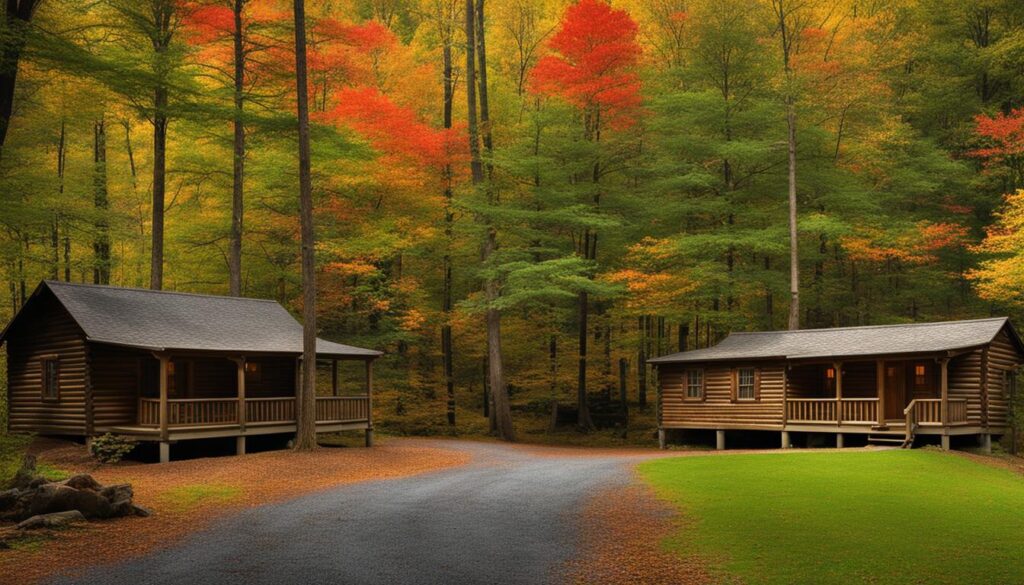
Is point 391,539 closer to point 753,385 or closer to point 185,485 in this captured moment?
point 185,485

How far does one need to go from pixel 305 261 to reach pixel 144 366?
5715 mm

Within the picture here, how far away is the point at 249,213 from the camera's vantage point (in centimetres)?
3484

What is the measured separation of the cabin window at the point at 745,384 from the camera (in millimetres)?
29266

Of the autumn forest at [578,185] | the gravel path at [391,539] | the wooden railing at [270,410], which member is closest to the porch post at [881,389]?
the autumn forest at [578,185]

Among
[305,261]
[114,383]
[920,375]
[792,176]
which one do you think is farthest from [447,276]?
[920,375]

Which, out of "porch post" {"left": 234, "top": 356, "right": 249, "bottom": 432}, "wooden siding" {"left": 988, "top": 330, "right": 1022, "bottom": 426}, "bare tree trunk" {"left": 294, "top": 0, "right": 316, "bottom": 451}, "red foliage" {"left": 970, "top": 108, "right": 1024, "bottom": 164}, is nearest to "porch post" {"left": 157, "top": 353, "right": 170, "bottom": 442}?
"porch post" {"left": 234, "top": 356, "right": 249, "bottom": 432}

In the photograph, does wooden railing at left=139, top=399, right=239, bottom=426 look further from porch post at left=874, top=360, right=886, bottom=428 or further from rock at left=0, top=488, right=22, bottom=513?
porch post at left=874, top=360, right=886, bottom=428

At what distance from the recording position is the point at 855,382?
29188 mm

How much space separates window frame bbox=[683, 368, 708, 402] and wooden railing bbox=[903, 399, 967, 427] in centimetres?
734

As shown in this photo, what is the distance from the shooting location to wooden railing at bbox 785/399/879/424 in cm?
2638

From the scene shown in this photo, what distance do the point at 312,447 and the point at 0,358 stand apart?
36.3 feet

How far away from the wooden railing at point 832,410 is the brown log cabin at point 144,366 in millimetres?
15354

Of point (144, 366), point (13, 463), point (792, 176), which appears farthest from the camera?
point (792, 176)

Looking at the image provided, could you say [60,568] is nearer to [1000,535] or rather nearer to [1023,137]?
[1000,535]
